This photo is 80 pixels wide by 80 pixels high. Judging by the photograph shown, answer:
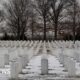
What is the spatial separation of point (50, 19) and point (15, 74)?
4963cm

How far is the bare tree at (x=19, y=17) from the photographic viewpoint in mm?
60250

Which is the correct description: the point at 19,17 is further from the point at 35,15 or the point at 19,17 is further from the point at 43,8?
the point at 43,8

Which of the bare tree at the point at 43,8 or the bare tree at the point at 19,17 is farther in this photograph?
the bare tree at the point at 19,17

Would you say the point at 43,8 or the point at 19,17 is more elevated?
the point at 43,8

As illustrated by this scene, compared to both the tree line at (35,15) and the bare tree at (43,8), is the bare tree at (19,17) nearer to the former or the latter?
the tree line at (35,15)

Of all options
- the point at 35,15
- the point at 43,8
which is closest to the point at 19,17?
the point at 35,15

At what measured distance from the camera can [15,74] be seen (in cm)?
1070

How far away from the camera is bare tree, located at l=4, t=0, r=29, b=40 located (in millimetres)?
60250

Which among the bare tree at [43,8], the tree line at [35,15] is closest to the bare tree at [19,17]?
the tree line at [35,15]

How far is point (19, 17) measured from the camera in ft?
198

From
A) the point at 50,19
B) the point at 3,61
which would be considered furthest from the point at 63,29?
the point at 3,61

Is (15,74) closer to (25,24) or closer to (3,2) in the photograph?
(25,24)

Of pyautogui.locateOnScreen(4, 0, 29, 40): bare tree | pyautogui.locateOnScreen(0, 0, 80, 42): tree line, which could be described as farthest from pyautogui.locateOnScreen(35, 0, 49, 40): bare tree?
pyautogui.locateOnScreen(4, 0, 29, 40): bare tree

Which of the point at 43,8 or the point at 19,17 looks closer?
the point at 43,8
